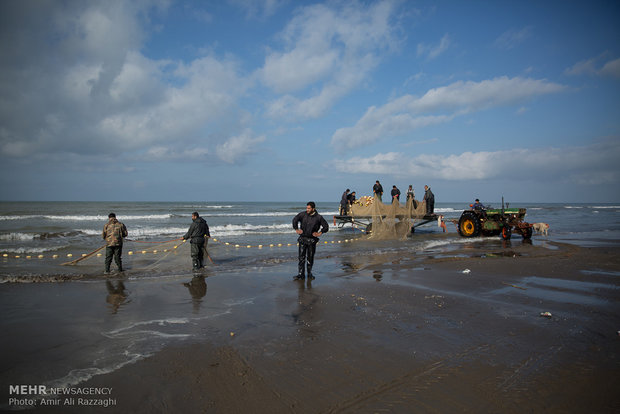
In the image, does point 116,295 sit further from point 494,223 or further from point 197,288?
point 494,223

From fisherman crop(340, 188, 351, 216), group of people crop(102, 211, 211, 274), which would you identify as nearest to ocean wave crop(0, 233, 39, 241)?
group of people crop(102, 211, 211, 274)

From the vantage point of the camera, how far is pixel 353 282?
748 centimetres

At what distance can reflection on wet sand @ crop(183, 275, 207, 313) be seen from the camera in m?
6.04

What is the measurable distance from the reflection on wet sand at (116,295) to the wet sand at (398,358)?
249 centimetres

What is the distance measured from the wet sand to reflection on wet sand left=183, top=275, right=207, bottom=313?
1.32 metres

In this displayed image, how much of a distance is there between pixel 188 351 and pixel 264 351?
909 millimetres

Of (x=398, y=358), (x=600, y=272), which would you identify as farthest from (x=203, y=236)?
(x=600, y=272)

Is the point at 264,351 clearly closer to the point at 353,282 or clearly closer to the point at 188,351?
the point at 188,351

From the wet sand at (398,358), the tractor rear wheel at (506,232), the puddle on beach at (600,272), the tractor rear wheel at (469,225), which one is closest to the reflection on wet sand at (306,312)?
the wet sand at (398,358)

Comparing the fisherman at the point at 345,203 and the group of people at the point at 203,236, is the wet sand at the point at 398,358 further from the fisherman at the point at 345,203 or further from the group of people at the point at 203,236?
the fisherman at the point at 345,203

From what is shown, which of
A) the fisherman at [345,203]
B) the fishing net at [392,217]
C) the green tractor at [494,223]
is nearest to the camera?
the green tractor at [494,223]

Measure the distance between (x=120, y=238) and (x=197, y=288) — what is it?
3.43 meters

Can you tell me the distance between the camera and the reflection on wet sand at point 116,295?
5879 millimetres

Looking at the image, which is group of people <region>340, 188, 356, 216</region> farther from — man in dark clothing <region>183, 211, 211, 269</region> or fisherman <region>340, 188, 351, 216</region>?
man in dark clothing <region>183, 211, 211, 269</region>
